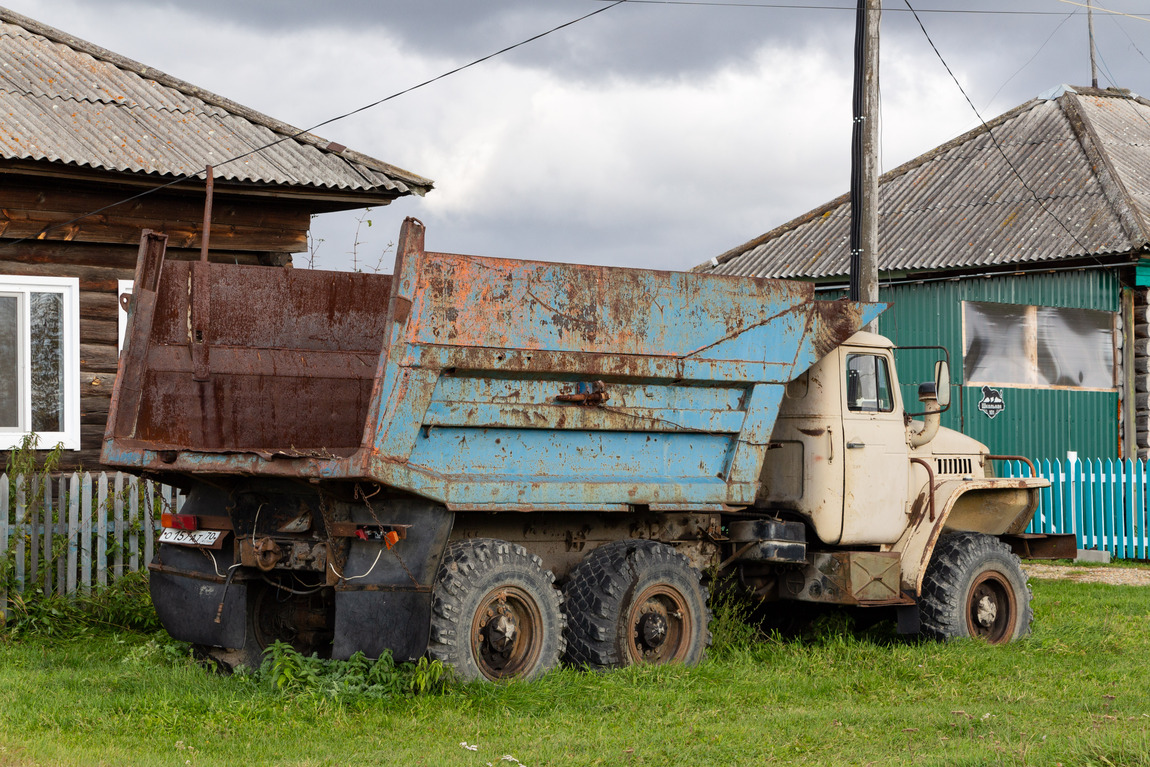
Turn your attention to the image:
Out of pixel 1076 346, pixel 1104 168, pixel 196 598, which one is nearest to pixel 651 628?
pixel 196 598

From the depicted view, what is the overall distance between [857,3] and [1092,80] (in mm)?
12459

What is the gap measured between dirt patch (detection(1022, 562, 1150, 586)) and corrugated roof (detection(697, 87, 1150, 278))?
419 centimetres

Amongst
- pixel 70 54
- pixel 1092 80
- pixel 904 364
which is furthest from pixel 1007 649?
pixel 1092 80

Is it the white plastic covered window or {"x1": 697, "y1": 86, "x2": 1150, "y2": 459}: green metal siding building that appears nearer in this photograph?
{"x1": 697, "y1": 86, "x2": 1150, "y2": 459}: green metal siding building

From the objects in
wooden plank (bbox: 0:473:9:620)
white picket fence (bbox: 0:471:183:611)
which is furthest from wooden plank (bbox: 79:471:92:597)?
wooden plank (bbox: 0:473:9:620)

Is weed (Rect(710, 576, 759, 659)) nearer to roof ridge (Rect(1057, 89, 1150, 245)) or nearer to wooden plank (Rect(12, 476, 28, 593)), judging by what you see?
wooden plank (Rect(12, 476, 28, 593))

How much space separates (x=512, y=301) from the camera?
22.7ft

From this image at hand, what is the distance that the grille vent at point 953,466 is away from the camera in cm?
908

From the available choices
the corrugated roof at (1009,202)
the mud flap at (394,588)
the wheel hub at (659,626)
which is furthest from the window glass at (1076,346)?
the mud flap at (394,588)

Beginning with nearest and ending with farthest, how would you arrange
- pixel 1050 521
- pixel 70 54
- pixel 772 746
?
pixel 772 746 < pixel 70 54 < pixel 1050 521

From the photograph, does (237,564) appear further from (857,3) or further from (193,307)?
(857,3)

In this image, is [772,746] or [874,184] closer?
[772,746]

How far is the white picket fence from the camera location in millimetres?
9164

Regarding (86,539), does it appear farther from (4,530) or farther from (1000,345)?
(1000,345)
